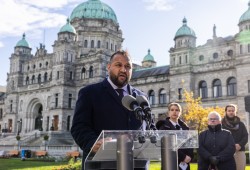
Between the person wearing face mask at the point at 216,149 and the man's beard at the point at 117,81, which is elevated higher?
the man's beard at the point at 117,81

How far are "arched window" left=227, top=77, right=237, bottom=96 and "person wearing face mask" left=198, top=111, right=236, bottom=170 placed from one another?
29.5 metres

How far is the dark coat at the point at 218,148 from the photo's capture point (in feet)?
24.7

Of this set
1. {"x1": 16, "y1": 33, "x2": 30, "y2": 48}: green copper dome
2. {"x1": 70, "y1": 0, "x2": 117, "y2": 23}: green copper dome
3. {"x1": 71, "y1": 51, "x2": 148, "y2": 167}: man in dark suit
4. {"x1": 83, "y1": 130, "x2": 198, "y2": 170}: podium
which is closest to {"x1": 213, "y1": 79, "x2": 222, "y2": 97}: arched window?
{"x1": 70, "y1": 0, "x2": 117, "y2": 23}: green copper dome

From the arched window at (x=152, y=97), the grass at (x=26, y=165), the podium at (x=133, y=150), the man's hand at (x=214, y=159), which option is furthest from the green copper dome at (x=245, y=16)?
the podium at (x=133, y=150)

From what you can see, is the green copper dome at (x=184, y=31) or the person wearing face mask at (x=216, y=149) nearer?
the person wearing face mask at (x=216, y=149)

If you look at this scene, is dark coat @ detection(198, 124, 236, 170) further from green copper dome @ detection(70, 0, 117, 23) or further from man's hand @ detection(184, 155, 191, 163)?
green copper dome @ detection(70, 0, 117, 23)

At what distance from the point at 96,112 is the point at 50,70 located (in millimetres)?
47464

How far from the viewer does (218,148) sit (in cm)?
767

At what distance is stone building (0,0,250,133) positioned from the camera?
119 feet

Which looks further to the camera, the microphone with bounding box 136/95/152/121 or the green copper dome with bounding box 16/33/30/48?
the green copper dome with bounding box 16/33/30/48

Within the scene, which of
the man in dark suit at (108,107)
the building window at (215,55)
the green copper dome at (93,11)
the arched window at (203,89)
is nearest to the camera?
the man in dark suit at (108,107)

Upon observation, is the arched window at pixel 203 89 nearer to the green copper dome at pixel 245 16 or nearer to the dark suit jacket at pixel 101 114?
the green copper dome at pixel 245 16

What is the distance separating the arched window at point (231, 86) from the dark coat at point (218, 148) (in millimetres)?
29480

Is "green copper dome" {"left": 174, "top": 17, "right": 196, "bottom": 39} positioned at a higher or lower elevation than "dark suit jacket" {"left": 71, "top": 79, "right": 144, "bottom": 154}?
higher
